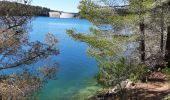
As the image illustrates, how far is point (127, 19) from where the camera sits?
22766 millimetres

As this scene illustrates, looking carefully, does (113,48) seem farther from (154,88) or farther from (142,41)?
(154,88)

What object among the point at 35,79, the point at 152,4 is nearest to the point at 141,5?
the point at 152,4

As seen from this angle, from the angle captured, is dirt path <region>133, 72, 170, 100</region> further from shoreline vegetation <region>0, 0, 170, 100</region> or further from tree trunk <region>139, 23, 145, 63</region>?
tree trunk <region>139, 23, 145, 63</region>

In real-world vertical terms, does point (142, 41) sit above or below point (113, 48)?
above

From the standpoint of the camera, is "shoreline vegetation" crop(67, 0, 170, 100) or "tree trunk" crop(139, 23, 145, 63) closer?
"shoreline vegetation" crop(67, 0, 170, 100)

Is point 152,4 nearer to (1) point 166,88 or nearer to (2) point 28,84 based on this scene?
(1) point 166,88

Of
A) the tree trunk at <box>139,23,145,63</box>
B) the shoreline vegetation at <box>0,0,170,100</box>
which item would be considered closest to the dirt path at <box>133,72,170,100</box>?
the shoreline vegetation at <box>0,0,170,100</box>

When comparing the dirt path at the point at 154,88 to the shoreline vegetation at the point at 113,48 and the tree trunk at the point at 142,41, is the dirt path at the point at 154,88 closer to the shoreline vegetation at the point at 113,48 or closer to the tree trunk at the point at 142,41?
the shoreline vegetation at the point at 113,48

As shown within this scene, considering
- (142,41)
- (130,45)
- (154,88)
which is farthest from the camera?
(130,45)

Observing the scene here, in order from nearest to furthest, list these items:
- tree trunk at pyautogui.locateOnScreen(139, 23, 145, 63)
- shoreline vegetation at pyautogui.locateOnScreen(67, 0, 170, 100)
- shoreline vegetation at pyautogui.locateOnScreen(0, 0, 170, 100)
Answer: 1. shoreline vegetation at pyautogui.locateOnScreen(0, 0, 170, 100)
2. shoreline vegetation at pyautogui.locateOnScreen(67, 0, 170, 100)
3. tree trunk at pyautogui.locateOnScreen(139, 23, 145, 63)

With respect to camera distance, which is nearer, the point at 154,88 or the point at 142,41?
the point at 154,88

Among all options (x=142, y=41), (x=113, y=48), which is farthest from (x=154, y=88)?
(x=113, y=48)

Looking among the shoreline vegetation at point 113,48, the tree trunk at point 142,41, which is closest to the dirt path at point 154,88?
the shoreline vegetation at point 113,48

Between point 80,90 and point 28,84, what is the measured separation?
16.5 meters
